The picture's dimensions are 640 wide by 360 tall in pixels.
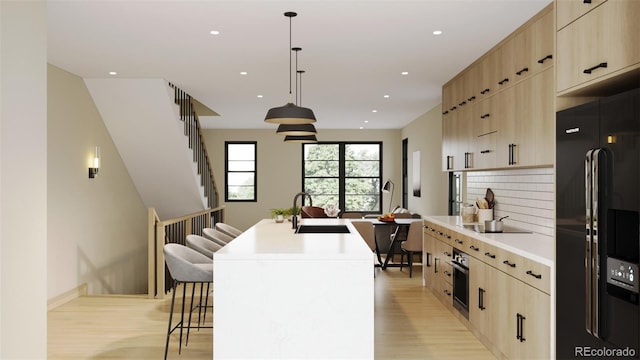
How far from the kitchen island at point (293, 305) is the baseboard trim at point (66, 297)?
11.1 ft

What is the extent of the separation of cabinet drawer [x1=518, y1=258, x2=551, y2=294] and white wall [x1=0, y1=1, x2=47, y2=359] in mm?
3218

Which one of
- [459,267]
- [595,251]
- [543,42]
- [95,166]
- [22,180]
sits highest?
[543,42]

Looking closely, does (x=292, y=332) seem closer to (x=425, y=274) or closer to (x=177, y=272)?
(x=177, y=272)

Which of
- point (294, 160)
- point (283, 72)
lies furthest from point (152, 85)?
point (294, 160)

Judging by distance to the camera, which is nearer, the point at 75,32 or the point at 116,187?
the point at 75,32

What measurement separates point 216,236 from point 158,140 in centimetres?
269

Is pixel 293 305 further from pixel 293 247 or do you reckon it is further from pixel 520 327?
pixel 520 327

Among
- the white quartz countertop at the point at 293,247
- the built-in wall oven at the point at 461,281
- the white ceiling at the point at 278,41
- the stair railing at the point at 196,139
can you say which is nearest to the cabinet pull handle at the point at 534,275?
the white quartz countertop at the point at 293,247

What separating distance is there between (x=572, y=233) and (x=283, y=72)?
13.4 feet

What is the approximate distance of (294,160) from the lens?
520 inches

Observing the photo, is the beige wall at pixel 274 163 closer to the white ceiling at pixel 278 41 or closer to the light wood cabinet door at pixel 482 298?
the white ceiling at pixel 278 41

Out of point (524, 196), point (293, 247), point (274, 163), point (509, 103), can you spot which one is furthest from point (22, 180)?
point (274, 163)

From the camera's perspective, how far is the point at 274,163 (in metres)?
13.2

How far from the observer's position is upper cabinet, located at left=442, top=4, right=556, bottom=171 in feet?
12.9
